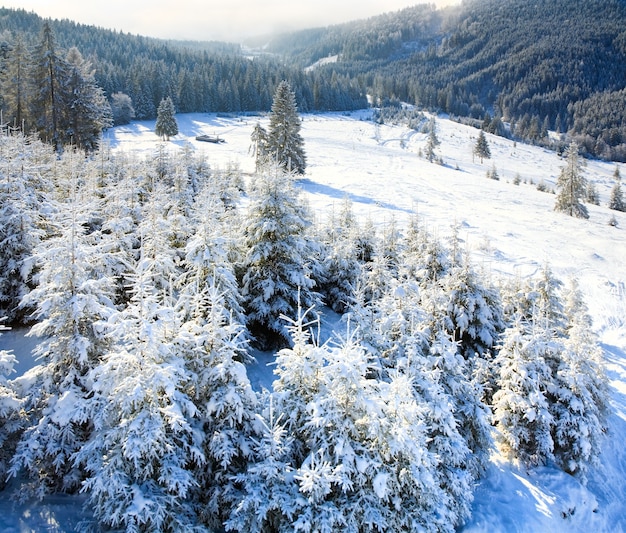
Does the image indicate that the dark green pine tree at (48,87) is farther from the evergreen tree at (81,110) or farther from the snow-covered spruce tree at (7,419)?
the snow-covered spruce tree at (7,419)

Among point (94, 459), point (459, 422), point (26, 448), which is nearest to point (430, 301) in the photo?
point (459, 422)

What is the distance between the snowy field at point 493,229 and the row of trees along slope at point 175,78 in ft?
24.2

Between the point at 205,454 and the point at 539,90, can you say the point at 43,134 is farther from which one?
the point at 539,90

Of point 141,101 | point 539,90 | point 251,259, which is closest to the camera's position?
point 251,259

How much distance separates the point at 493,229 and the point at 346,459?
30859 millimetres

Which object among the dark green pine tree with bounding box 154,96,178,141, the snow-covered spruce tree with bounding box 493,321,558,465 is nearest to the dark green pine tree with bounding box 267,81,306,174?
the dark green pine tree with bounding box 154,96,178,141

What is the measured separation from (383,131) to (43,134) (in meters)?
76.0

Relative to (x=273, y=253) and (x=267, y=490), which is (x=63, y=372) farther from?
(x=273, y=253)

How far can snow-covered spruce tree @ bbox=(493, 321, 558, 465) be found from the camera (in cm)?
1197

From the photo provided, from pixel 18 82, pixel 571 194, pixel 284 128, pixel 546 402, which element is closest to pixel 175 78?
pixel 284 128

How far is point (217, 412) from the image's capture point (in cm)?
739

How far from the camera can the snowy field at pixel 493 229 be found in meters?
11.4

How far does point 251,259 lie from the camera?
1323 centimetres

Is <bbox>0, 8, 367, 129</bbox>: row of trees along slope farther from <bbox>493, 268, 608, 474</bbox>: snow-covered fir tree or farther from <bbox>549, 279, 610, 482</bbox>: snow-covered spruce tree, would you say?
<bbox>549, 279, 610, 482</bbox>: snow-covered spruce tree
